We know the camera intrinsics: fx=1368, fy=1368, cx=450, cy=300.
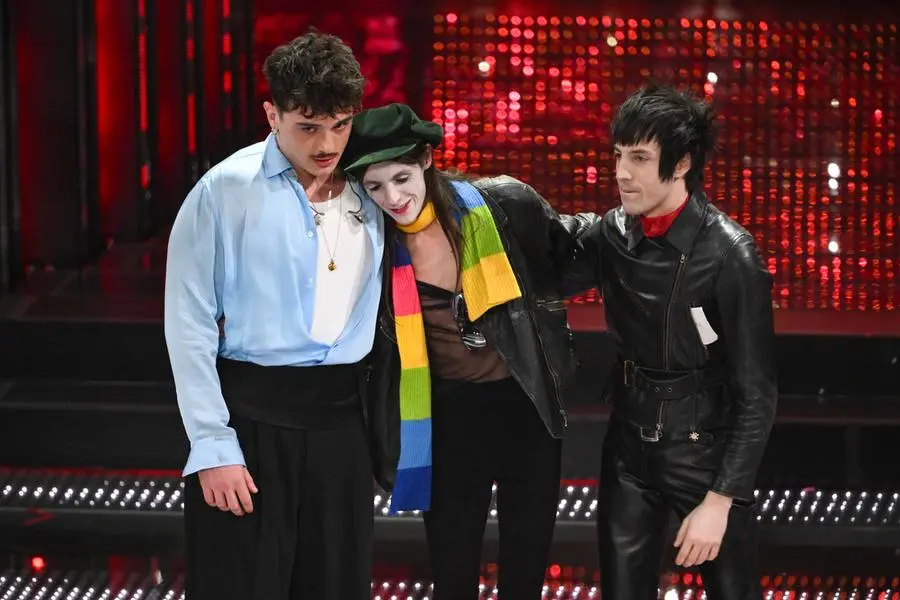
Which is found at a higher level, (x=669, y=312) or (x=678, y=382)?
(x=669, y=312)

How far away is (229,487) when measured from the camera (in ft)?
8.32

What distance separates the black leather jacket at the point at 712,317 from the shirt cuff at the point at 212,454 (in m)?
0.83

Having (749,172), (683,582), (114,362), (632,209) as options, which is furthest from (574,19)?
(632,209)

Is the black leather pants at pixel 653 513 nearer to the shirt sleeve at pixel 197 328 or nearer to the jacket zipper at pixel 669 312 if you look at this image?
the jacket zipper at pixel 669 312

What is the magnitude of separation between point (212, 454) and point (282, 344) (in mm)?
242

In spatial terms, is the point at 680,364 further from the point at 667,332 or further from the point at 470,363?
the point at 470,363

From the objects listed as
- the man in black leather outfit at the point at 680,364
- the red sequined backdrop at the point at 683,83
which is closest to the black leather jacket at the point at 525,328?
the man in black leather outfit at the point at 680,364

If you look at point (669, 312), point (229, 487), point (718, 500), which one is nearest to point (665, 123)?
point (669, 312)

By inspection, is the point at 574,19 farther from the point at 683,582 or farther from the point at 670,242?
the point at 670,242

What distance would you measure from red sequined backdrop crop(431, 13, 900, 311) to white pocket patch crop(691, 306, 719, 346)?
5.33 meters

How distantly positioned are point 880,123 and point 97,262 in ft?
15.7

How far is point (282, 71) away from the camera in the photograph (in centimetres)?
249

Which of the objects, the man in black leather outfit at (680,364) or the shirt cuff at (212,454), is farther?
the man in black leather outfit at (680,364)

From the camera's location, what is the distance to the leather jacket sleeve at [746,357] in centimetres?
266
